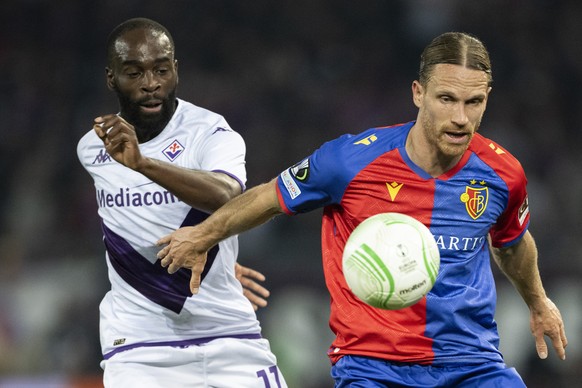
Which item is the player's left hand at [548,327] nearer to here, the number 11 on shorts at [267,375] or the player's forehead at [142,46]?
the number 11 on shorts at [267,375]

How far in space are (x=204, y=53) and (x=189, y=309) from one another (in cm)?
1019

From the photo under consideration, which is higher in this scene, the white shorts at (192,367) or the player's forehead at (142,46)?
the player's forehead at (142,46)

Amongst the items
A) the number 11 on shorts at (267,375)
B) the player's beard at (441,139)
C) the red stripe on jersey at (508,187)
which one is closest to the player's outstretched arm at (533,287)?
the red stripe on jersey at (508,187)

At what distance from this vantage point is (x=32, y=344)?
11633 millimetres

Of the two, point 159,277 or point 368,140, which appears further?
point 159,277

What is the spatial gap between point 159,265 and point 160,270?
0.10 feet

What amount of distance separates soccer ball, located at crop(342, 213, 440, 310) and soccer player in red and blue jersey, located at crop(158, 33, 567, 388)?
353 millimetres

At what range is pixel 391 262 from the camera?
470cm

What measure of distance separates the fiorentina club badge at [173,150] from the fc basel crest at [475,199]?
163 centimetres

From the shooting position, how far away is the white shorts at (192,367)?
19.0 ft

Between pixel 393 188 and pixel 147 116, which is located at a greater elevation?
pixel 147 116

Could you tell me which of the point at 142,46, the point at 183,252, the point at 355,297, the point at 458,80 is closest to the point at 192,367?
the point at 183,252

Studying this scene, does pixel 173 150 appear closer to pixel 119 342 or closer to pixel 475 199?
pixel 119 342

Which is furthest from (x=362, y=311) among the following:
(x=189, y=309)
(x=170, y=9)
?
(x=170, y=9)
